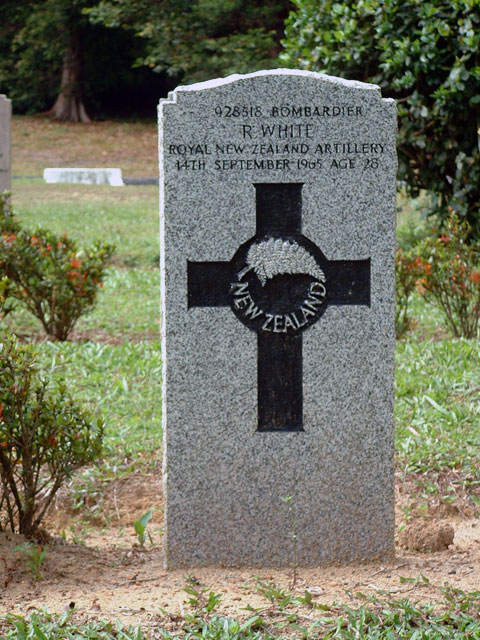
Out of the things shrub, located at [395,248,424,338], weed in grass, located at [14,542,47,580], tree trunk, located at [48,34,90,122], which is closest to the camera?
weed in grass, located at [14,542,47,580]

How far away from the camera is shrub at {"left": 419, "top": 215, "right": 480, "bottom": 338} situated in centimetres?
653

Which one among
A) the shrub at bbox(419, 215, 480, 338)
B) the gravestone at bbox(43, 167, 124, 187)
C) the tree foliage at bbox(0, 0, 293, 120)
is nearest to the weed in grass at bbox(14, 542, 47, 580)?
the shrub at bbox(419, 215, 480, 338)

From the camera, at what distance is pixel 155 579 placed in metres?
3.37

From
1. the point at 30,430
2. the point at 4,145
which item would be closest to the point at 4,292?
the point at 30,430

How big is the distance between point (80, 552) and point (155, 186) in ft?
56.4

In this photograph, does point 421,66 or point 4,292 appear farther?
point 421,66

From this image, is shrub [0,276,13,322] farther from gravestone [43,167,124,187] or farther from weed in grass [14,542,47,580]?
gravestone [43,167,124,187]

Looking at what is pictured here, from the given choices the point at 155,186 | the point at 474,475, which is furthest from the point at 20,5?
the point at 474,475

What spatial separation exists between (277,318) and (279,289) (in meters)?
0.11

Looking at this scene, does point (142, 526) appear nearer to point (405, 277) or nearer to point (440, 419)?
point (440, 419)

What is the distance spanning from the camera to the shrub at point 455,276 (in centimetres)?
653

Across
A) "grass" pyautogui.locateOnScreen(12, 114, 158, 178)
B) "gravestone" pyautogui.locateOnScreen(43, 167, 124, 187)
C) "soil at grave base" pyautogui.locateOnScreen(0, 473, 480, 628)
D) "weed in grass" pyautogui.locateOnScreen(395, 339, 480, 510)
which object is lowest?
"soil at grave base" pyautogui.locateOnScreen(0, 473, 480, 628)

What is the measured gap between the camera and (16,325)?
7742 mm

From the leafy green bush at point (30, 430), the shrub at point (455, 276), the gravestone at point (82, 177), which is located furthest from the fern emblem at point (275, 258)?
the gravestone at point (82, 177)
